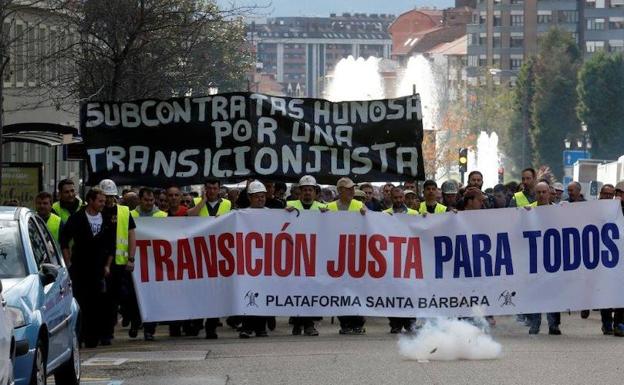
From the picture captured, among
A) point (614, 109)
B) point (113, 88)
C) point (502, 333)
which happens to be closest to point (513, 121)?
point (614, 109)

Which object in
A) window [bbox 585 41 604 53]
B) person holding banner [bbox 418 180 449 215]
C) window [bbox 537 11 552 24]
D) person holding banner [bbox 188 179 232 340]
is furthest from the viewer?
window [bbox 537 11 552 24]

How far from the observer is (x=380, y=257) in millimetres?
18578

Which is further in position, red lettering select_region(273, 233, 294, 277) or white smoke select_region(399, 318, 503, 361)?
red lettering select_region(273, 233, 294, 277)

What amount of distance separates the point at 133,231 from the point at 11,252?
18.4 ft

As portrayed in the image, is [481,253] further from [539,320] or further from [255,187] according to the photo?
[255,187]

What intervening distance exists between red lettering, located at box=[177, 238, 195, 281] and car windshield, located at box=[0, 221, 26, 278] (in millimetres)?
5791

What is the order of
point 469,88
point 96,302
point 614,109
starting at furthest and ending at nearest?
point 469,88 → point 614,109 → point 96,302

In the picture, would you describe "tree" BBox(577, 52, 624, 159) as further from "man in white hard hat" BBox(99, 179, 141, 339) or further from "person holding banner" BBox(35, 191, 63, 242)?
"person holding banner" BBox(35, 191, 63, 242)

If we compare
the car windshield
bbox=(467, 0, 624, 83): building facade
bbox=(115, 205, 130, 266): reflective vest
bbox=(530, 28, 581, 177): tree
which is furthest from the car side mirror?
bbox=(467, 0, 624, 83): building facade

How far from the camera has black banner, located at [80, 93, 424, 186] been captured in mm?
19281

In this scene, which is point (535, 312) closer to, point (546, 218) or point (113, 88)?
point (546, 218)

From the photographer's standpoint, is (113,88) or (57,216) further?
(113,88)

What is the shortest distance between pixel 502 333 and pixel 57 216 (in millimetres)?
4738

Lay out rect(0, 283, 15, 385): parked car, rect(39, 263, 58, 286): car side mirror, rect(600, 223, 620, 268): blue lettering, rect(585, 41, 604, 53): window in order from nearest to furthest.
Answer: rect(0, 283, 15, 385): parked car < rect(39, 263, 58, 286): car side mirror < rect(600, 223, 620, 268): blue lettering < rect(585, 41, 604, 53): window
